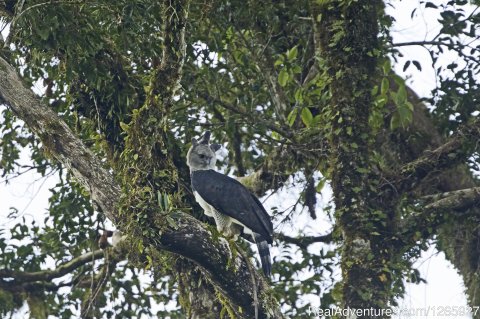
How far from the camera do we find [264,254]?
6.63 m

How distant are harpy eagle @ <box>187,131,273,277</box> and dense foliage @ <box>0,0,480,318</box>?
24 centimetres

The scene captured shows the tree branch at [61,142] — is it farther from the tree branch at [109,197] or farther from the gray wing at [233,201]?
the gray wing at [233,201]

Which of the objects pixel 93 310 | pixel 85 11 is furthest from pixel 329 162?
pixel 93 310

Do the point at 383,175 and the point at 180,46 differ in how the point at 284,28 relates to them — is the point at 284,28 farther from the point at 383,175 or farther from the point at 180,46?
the point at 180,46

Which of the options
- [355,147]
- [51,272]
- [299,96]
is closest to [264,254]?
[355,147]

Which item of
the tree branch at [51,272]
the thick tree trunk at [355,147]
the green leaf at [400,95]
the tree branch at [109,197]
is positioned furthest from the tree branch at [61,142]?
the tree branch at [51,272]

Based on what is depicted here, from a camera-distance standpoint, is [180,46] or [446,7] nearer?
[180,46]

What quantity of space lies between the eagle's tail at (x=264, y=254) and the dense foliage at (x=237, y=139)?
493 millimetres

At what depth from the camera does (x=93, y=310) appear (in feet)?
27.0

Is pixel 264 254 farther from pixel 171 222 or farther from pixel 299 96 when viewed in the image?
pixel 171 222

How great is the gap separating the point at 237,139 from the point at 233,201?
216cm

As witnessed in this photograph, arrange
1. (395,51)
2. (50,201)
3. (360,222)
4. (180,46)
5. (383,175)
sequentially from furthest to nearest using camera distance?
(50,201)
(395,51)
(383,175)
(360,222)
(180,46)

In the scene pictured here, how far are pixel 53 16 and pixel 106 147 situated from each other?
1.17m

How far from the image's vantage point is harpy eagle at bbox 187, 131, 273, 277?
6637 millimetres
